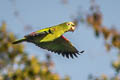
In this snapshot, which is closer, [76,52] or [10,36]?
[76,52]

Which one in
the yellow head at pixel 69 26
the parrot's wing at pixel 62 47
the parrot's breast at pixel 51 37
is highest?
the yellow head at pixel 69 26

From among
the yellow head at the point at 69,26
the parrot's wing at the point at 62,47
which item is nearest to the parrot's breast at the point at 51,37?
the yellow head at the point at 69,26

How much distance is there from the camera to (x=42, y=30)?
586 centimetres

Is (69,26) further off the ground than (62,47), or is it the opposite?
(69,26)

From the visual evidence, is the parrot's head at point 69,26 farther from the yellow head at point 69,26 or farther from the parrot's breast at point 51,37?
the parrot's breast at point 51,37

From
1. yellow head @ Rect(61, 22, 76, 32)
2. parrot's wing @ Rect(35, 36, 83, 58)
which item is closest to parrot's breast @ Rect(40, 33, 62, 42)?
yellow head @ Rect(61, 22, 76, 32)

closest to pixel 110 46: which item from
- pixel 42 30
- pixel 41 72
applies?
pixel 41 72

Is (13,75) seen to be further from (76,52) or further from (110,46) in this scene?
(76,52)

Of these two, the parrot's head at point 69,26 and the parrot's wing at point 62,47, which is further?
the parrot's wing at point 62,47

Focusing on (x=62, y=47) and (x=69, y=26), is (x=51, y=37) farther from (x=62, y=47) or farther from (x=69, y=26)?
(x=62, y=47)

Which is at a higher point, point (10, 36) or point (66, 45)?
point (66, 45)

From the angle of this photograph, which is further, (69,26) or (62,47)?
(62,47)

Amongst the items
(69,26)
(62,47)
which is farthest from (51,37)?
(62,47)

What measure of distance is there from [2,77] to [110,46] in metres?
6.00
